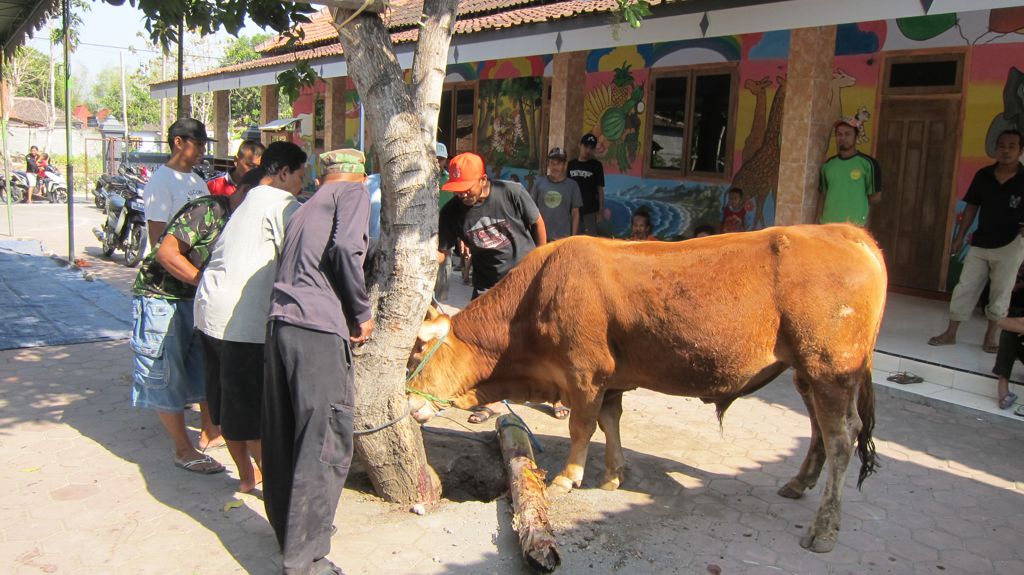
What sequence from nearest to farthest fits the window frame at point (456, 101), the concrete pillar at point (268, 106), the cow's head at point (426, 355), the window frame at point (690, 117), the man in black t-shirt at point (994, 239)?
the cow's head at point (426, 355) → the man in black t-shirt at point (994, 239) → the window frame at point (690, 117) → the window frame at point (456, 101) → the concrete pillar at point (268, 106)

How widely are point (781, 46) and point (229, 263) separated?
325 inches

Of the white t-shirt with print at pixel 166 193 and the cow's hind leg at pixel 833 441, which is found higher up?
the white t-shirt with print at pixel 166 193

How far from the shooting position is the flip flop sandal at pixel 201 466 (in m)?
4.49

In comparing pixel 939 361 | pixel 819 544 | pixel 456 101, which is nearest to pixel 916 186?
pixel 939 361

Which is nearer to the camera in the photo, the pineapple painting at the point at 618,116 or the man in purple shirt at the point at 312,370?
the man in purple shirt at the point at 312,370

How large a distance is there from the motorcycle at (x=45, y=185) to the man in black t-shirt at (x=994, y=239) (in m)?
23.6

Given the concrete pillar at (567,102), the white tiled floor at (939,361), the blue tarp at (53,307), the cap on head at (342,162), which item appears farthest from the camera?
the concrete pillar at (567,102)

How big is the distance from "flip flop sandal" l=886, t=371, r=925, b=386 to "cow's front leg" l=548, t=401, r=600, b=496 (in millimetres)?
3469

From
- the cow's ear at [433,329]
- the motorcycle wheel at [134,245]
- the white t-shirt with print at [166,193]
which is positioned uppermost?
the white t-shirt with print at [166,193]

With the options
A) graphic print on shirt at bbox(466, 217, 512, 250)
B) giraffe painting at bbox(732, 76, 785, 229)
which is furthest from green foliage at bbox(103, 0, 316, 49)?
giraffe painting at bbox(732, 76, 785, 229)

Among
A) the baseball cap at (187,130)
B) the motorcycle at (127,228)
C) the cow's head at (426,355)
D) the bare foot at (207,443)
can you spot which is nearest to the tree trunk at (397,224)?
the cow's head at (426,355)

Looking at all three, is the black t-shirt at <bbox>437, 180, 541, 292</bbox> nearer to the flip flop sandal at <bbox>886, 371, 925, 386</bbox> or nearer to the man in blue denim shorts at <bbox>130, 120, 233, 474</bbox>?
the man in blue denim shorts at <bbox>130, 120, 233, 474</bbox>

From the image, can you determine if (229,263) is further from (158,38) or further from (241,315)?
(158,38)

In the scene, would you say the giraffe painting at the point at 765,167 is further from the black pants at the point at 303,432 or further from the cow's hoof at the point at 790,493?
the black pants at the point at 303,432
